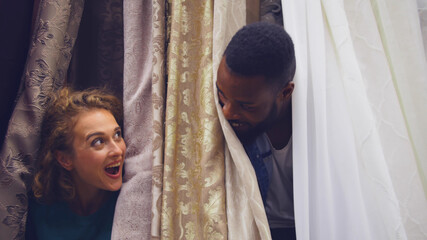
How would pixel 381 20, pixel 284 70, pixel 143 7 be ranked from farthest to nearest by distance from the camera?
pixel 143 7 < pixel 381 20 < pixel 284 70

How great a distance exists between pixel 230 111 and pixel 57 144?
51 cm

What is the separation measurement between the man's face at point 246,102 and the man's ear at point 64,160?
18.7 inches

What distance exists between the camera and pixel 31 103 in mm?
832

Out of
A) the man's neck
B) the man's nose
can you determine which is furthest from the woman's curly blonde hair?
the man's neck

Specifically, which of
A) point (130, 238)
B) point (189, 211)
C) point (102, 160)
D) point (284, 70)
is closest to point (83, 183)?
point (102, 160)

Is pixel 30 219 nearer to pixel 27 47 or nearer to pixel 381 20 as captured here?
pixel 27 47

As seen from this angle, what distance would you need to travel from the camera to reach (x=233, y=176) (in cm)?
80

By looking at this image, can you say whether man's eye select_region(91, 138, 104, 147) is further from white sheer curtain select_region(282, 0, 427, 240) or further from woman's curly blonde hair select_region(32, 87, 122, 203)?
white sheer curtain select_region(282, 0, 427, 240)

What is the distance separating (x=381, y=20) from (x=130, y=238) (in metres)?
0.89

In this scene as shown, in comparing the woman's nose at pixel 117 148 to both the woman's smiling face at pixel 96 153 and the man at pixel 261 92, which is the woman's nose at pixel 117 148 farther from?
the man at pixel 261 92

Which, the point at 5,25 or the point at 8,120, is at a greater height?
the point at 5,25

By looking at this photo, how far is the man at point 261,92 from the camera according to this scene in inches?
27.2

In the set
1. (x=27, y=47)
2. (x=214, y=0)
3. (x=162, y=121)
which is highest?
(x=214, y=0)

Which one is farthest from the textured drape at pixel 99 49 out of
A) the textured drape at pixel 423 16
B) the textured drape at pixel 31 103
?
the textured drape at pixel 423 16
